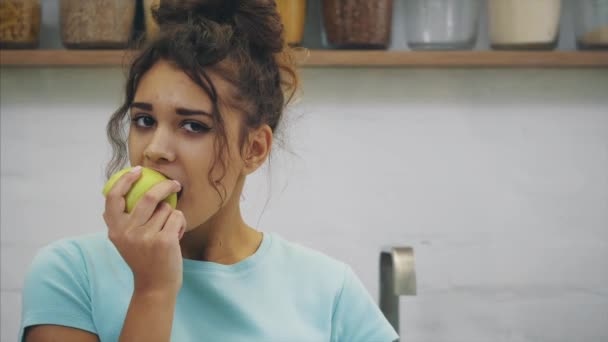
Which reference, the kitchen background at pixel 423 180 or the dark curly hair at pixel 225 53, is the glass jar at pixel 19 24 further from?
the dark curly hair at pixel 225 53

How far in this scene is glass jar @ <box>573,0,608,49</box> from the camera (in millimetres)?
1421

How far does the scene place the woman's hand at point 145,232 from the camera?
2.48ft

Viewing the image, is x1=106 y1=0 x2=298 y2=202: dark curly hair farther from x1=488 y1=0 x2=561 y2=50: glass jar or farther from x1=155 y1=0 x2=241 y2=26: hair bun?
x1=488 y1=0 x2=561 y2=50: glass jar

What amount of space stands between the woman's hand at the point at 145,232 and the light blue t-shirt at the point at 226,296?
0.08 meters

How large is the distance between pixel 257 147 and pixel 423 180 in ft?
2.22

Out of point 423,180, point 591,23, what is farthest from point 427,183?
point 591,23

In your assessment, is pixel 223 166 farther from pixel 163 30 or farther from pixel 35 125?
pixel 35 125

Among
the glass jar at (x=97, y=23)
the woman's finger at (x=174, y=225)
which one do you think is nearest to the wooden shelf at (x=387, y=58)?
the glass jar at (x=97, y=23)

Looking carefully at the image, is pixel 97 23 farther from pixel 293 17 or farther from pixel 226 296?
pixel 226 296

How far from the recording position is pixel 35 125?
4.82 feet

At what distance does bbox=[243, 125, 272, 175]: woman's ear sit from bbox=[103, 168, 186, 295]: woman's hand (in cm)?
16

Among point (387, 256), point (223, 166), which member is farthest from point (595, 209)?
point (223, 166)

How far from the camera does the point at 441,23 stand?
1.40 metres

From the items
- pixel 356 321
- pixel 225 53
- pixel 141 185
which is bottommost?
pixel 356 321
